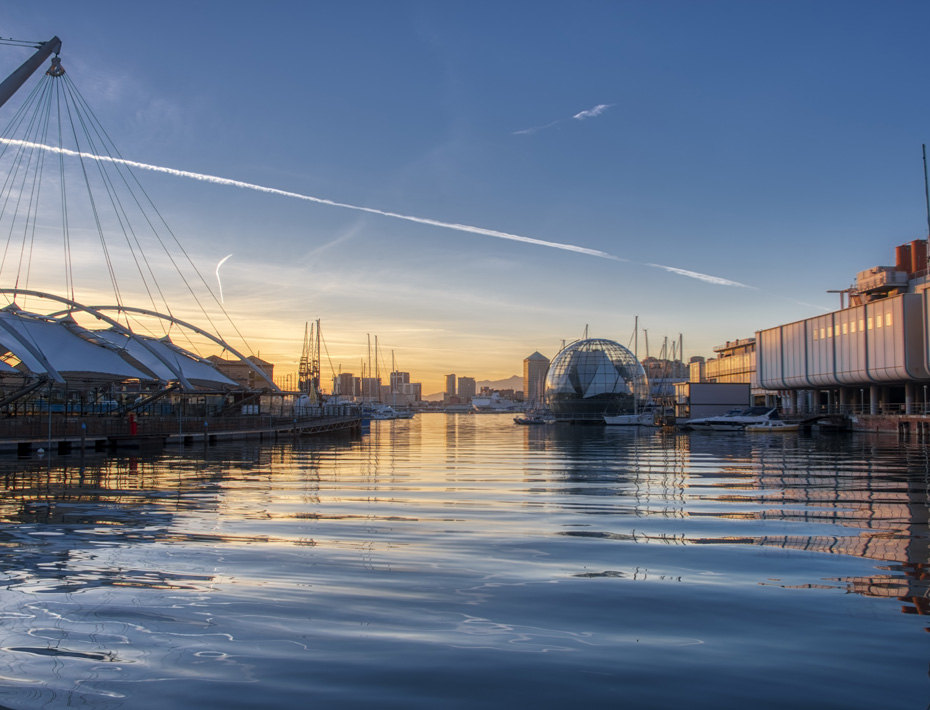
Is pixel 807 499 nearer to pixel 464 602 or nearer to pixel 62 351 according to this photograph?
pixel 464 602

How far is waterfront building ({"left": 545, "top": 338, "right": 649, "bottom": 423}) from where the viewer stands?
127812 mm

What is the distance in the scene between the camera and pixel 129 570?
38.5 feet

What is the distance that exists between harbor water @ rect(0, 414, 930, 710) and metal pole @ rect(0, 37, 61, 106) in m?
11.4

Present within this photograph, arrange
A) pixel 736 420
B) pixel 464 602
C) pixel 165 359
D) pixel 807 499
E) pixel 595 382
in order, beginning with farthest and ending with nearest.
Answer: pixel 595 382
pixel 736 420
pixel 165 359
pixel 807 499
pixel 464 602

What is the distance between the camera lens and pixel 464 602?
32.3 ft

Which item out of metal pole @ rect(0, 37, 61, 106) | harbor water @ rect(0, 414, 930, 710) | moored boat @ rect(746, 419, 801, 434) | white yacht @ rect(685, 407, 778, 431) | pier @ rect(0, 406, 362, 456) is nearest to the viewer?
harbor water @ rect(0, 414, 930, 710)

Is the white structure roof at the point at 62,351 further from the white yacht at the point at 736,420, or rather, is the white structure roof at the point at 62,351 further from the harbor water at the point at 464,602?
the white yacht at the point at 736,420

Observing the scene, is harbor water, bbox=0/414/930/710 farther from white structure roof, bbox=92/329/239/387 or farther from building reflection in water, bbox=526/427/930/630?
white structure roof, bbox=92/329/239/387

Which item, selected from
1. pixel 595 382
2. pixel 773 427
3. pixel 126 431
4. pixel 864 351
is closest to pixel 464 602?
pixel 126 431

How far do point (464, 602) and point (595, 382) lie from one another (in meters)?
122

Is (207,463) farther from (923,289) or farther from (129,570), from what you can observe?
(923,289)

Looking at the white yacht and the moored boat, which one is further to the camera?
the white yacht

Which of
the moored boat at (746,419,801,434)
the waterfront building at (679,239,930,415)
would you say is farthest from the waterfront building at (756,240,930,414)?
the moored boat at (746,419,801,434)

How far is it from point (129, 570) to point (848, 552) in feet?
39.8
